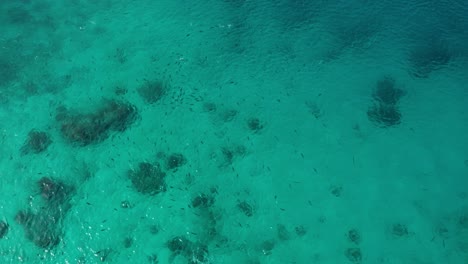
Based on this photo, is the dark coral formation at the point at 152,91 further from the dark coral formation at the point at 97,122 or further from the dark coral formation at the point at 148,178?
the dark coral formation at the point at 148,178

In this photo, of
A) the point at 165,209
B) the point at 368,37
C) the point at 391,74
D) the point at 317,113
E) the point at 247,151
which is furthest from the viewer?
the point at 368,37

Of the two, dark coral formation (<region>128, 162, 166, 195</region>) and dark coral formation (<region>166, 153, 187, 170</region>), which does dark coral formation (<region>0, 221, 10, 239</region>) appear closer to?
dark coral formation (<region>128, 162, 166, 195</region>)

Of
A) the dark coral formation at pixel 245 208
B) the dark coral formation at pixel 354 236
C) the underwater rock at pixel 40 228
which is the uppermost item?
the underwater rock at pixel 40 228

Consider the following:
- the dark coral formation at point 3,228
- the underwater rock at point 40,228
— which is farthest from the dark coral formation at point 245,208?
the dark coral formation at point 3,228

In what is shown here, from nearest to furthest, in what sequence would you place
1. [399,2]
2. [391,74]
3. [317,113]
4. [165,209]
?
[165,209] < [317,113] < [391,74] < [399,2]

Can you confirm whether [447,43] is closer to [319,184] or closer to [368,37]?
[368,37]

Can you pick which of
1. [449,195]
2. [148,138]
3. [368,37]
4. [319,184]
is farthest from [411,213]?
[148,138]
